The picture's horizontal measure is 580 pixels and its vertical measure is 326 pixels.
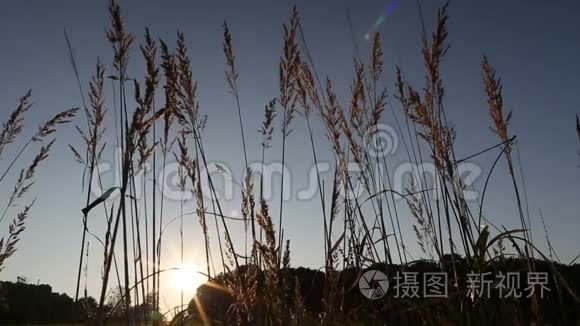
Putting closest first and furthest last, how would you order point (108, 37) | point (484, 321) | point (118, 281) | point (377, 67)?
1. point (484, 321)
2. point (108, 37)
3. point (118, 281)
4. point (377, 67)

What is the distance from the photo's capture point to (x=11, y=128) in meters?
2.82

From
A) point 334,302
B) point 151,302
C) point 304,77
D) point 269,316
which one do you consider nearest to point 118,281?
point 151,302

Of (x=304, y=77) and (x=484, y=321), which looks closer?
(x=484, y=321)

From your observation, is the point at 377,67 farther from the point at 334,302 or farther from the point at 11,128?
the point at 11,128

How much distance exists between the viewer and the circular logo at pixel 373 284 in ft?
7.92

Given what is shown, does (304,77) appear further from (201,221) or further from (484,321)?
(484,321)

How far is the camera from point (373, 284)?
250 centimetres

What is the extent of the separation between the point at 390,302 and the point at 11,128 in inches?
88.8

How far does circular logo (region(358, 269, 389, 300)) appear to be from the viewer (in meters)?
2.41

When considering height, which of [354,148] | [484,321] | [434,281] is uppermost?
[354,148]

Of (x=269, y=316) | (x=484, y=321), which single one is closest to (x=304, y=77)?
(x=269, y=316)

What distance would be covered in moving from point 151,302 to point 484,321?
156 cm

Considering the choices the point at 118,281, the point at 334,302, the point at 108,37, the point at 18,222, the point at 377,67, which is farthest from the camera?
the point at 377,67

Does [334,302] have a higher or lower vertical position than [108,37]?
lower
